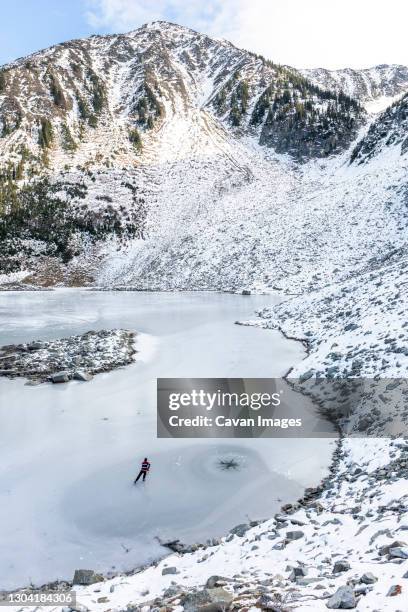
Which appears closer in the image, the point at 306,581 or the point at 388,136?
the point at 306,581

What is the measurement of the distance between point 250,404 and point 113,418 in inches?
195

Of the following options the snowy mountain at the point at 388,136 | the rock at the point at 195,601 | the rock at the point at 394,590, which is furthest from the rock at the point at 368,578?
the snowy mountain at the point at 388,136

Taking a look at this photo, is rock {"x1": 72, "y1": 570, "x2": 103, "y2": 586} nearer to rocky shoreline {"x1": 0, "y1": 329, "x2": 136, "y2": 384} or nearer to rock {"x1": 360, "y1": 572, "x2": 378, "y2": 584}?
rock {"x1": 360, "y1": 572, "x2": 378, "y2": 584}

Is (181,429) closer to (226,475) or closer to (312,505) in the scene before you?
(226,475)

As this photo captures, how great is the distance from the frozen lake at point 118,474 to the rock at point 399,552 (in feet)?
12.4

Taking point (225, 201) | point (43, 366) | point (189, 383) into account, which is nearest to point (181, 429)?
point (189, 383)

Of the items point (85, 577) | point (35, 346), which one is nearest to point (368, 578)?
point (85, 577)

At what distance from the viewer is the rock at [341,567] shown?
582 centimetres

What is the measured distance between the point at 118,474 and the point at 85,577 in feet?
11.9

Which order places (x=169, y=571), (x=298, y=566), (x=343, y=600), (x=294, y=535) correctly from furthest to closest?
(x=294, y=535), (x=169, y=571), (x=298, y=566), (x=343, y=600)

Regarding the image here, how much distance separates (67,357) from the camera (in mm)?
20625

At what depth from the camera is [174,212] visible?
7344cm

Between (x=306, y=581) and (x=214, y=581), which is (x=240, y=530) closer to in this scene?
(x=214, y=581)

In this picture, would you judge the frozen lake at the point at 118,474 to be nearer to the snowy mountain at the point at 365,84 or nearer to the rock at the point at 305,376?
the rock at the point at 305,376
